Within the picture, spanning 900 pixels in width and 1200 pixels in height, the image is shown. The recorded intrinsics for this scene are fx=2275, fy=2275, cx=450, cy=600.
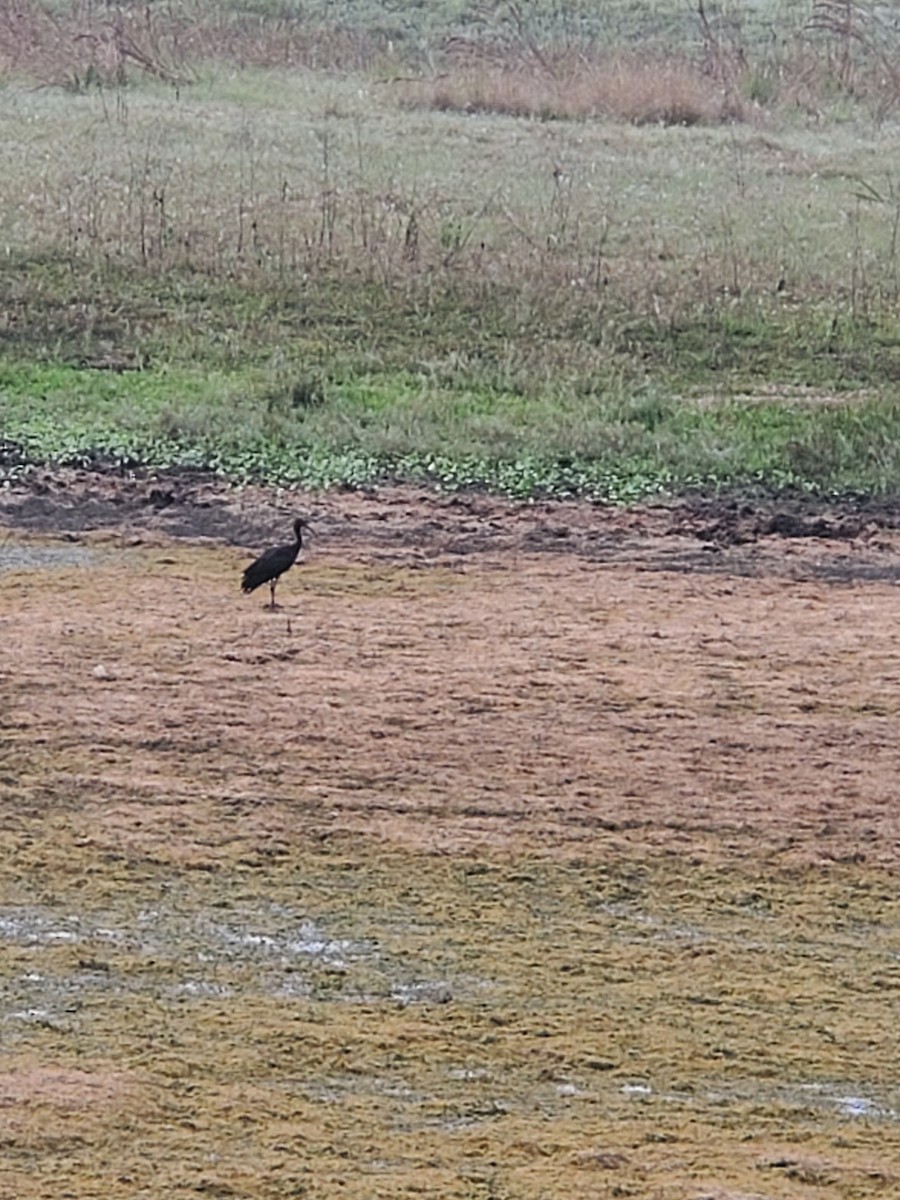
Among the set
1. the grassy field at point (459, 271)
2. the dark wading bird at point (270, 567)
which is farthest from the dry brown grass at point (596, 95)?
the dark wading bird at point (270, 567)

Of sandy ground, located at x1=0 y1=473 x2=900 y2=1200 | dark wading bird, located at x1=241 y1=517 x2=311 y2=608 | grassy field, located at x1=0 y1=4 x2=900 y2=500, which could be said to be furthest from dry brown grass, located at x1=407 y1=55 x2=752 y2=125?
dark wading bird, located at x1=241 y1=517 x2=311 y2=608

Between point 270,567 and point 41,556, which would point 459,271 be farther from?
point 270,567

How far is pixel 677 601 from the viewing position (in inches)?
331

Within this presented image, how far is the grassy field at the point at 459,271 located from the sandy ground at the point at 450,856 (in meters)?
1.00

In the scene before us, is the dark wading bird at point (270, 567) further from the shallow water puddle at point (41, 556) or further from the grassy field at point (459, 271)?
the grassy field at point (459, 271)

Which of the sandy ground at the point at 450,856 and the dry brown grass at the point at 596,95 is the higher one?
the dry brown grass at the point at 596,95

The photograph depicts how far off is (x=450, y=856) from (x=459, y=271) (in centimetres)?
731

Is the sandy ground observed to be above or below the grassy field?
below

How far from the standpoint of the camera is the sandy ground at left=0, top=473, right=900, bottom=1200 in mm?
4637

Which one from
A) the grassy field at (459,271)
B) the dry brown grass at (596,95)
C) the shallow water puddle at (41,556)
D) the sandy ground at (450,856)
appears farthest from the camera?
the dry brown grass at (596,95)

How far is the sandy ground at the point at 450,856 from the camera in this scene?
4637 mm

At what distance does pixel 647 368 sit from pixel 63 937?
6895 millimetres

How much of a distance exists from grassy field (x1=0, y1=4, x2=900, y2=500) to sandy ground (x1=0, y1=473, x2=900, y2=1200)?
100 centimetres

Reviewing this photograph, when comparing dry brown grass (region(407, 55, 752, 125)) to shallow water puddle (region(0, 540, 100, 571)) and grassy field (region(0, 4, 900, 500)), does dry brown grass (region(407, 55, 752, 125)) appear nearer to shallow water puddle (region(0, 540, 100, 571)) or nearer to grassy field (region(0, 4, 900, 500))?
grassy field (region(0, 4, 900, 500))
